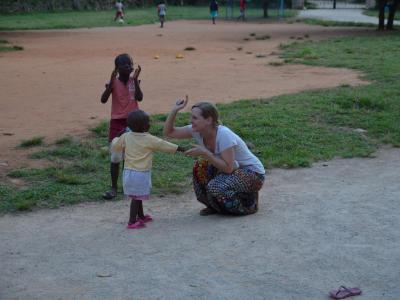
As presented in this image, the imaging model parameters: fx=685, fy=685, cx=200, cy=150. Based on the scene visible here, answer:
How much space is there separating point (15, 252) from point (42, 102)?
730 cm

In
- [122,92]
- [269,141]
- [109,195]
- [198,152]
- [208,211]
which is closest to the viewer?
[198,152]

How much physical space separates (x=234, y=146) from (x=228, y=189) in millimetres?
361

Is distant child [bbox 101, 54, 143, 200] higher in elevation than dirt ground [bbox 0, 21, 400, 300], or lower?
higher

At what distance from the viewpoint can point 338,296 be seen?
4.11 metres

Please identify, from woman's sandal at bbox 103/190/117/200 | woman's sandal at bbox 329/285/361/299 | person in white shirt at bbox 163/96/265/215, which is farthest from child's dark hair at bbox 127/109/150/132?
woman's sandal at bbox 329/285/361/299

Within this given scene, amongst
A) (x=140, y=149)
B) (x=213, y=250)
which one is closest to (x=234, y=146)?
(x=140, y=149)

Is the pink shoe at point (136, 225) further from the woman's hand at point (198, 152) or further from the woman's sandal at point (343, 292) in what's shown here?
the woman's sandal at point (343, 292)

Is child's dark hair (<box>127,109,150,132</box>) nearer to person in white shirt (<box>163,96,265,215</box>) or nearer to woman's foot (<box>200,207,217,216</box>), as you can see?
person in white shirt (<box>163,96,265,215</box>)

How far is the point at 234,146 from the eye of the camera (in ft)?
18.7

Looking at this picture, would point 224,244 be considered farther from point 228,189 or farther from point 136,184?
point 136,184

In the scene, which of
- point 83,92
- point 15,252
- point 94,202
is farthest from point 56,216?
point 83,92

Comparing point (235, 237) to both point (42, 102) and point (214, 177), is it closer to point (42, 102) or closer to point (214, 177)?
point (214, 177)

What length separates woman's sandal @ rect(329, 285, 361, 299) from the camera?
4.12 metres

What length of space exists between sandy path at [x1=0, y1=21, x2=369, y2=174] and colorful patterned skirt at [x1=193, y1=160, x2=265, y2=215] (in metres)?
2.54
